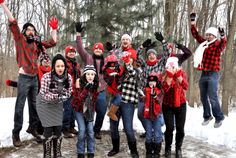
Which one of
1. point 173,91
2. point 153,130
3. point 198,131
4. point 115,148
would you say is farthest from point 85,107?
point 198,131

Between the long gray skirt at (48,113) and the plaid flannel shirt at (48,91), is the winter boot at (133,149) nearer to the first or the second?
the long gray skirt at (48,113)

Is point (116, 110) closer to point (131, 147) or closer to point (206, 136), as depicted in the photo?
point (131, 147)

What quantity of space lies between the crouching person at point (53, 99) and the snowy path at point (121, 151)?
0.56 m

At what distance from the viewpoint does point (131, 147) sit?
5531mm

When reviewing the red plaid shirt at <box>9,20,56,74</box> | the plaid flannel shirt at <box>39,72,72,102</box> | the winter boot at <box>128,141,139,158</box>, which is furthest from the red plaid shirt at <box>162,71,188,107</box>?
the red plaid shirt at <box>9,20,56,74</box>

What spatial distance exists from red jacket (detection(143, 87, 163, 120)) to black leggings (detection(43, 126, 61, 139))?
1568 millimetres

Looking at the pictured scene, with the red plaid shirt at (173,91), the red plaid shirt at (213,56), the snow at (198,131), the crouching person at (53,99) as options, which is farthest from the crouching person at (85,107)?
the red plaid shirt at (213,56)

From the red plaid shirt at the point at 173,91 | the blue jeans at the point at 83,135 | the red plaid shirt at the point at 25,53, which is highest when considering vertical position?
the red plaid shirt at the point at 25,53

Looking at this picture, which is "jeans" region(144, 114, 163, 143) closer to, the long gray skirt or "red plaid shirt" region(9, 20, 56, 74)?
the long gray skirt

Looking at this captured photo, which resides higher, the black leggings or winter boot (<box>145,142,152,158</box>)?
the black leggings

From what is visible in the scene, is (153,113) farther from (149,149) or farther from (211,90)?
(211,90)

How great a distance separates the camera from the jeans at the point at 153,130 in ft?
17.7

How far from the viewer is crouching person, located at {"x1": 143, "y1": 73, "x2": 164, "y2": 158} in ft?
17.7

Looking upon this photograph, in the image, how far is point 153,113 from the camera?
5.42 m
